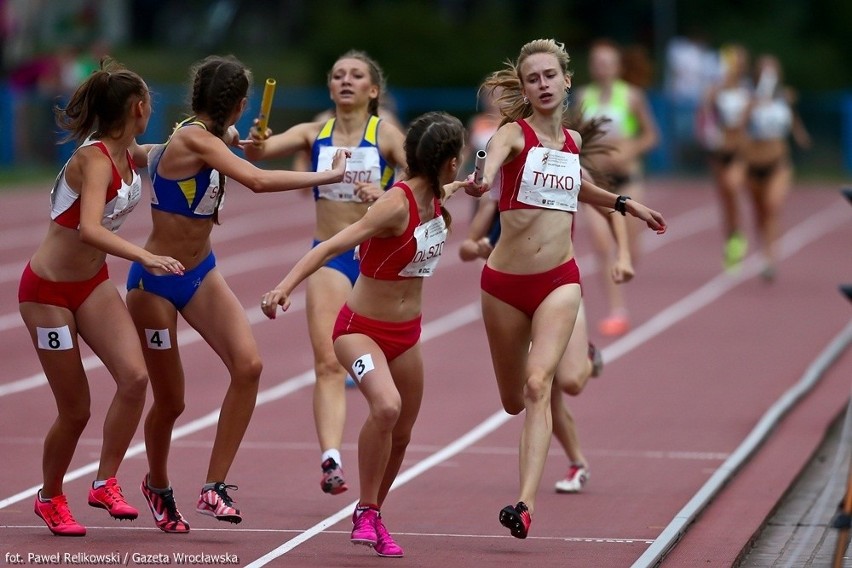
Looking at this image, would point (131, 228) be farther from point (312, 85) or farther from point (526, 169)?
point (526, 169)

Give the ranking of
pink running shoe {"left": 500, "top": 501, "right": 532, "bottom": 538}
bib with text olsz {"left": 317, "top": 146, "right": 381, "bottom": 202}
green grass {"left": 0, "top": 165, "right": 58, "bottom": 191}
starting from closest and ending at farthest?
pink running shoe {"left": 500, "top": 501, "right": 532, "bottom": 538}, bib with text olsz {"left": 317, "top": 146, "right": 381, "bottom": 202}, green grass {"left": 0, "top": 165, "right": 58, "bottom": 191}

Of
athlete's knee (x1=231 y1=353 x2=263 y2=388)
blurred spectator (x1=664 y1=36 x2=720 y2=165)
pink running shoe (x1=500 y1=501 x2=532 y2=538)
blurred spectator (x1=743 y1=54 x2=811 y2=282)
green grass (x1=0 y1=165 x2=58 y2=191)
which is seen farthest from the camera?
blurred spectator (x1=664 y1=36 x2=720 y2=165)

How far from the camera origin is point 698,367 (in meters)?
14.3

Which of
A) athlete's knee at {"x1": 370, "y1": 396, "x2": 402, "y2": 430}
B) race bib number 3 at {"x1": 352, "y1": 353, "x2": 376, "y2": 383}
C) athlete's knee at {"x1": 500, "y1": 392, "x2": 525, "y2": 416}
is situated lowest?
athlete's knee at {"x1": 500, "y1": 392, "x2": 525, "y2": 416}

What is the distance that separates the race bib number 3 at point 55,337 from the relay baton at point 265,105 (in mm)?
1411

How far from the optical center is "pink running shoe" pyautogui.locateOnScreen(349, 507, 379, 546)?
7.39 metres

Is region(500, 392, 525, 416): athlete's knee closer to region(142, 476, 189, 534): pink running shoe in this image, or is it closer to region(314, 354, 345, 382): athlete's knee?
region(314, 354, 345, 382): athlete's knee

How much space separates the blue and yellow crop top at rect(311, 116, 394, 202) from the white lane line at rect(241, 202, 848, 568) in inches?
66.2

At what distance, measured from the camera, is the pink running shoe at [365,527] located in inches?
291

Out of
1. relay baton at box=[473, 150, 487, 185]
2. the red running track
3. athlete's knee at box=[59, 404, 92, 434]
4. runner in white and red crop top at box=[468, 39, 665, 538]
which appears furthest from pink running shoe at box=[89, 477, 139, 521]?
relay baton at box=[473, 150, 487, 185]

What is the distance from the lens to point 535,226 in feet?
26.5

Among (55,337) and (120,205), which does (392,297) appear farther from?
(55,337)

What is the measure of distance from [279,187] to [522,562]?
1967mm

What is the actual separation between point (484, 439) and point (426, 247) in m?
3.84
